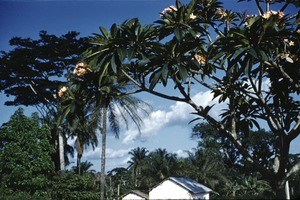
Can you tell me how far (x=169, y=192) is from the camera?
28.4 metres

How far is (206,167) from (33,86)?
2538cm

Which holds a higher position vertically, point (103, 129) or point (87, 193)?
point (103, 129)

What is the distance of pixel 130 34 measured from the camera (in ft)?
21.8

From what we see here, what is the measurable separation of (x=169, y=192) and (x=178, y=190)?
3.96 feet

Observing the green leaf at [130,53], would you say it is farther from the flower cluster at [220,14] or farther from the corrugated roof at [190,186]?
the corrugated roof at [190,186]

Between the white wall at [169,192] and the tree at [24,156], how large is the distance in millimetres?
9077

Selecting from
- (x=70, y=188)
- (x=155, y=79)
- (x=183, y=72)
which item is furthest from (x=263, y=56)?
(x=70, y=188)

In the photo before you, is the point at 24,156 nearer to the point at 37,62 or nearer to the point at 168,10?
the point at 37,62

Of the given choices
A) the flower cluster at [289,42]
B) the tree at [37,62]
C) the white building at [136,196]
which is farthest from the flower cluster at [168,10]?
the white building at [136,196]

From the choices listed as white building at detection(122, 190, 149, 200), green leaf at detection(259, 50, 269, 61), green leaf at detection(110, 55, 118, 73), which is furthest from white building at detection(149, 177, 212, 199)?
green leaf at detection(259, 50, 269, 61)

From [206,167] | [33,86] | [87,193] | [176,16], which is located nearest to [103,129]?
[87,193]

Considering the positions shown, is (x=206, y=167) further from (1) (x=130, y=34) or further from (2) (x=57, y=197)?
(1) (x=130, y=34)

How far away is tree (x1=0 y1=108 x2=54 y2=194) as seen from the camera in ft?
75.4

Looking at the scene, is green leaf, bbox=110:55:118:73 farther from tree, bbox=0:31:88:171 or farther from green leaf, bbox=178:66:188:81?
tree, bbox=0:31:88:171
